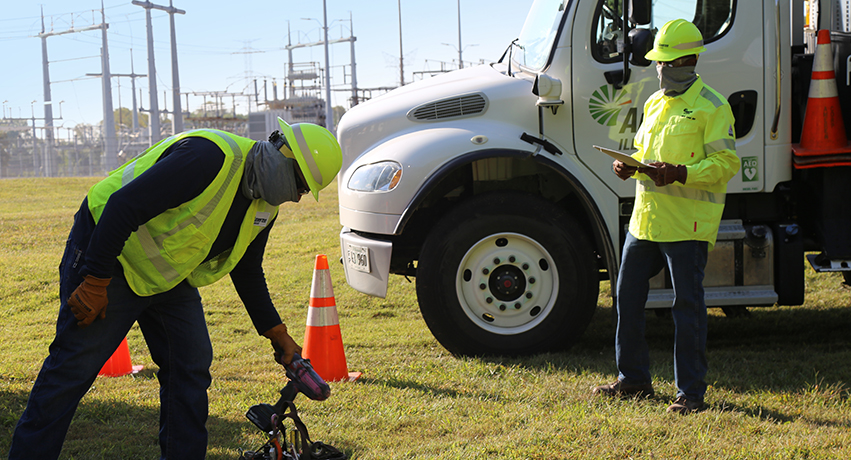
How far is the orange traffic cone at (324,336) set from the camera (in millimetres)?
4902

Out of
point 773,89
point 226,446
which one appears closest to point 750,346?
point 773,89

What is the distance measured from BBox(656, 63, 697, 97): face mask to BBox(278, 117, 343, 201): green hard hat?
2.01 m

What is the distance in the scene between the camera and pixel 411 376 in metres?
4.98

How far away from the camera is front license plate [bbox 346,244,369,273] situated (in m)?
5.32

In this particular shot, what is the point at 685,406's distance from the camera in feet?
13.3

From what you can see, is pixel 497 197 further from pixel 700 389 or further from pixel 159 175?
pixel 159 175

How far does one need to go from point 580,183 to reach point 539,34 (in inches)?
47.4

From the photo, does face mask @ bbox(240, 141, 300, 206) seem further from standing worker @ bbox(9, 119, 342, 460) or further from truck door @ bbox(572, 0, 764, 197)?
truck door @ bbox(572, 0, 764, 197)

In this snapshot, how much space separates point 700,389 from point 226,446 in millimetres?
2512

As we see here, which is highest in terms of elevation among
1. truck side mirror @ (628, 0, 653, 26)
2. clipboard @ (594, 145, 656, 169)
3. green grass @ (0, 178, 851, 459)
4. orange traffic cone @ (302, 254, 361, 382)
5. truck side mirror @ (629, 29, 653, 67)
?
truck side mirror @ (628, 0, 653, 26)

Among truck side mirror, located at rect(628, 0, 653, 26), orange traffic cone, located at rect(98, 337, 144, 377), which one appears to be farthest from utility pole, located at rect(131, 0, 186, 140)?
truck side mirror, located at rect(628, 0, 653, 26)

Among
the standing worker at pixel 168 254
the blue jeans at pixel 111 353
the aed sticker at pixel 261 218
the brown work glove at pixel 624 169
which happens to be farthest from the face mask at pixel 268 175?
the brown work glove at pixel 624 169

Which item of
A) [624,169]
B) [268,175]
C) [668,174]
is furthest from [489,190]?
[268,175]

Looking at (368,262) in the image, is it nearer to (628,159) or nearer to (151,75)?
(628,159)
